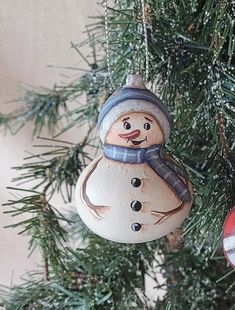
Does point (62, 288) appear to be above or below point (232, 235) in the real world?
above

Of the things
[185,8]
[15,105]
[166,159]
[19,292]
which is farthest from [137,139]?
[15,105]

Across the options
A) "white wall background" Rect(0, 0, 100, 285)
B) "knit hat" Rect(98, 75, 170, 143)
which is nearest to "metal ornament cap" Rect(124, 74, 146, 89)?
"knit hat" Rect(98, 75, 170, 143)

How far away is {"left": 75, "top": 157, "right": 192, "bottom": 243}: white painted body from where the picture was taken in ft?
0.98

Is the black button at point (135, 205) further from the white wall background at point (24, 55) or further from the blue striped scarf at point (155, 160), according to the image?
the white wall background at point (24, 55)

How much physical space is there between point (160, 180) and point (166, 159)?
14mm

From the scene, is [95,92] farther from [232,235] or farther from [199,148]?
[232,235]

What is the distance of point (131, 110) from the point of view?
0.99ft

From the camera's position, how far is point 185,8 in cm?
39

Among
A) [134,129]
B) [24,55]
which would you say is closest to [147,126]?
[134,129]

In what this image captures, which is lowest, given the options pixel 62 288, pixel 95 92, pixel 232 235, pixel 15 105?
pixel 232 235

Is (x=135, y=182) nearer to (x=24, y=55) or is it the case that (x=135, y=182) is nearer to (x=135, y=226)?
(x=135, y=226)

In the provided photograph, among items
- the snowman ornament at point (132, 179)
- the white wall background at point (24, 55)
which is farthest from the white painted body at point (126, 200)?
the white wall background at point (24, 55)

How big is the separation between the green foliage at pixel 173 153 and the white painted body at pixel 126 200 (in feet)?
0.21

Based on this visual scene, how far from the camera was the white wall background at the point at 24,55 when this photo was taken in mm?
616
